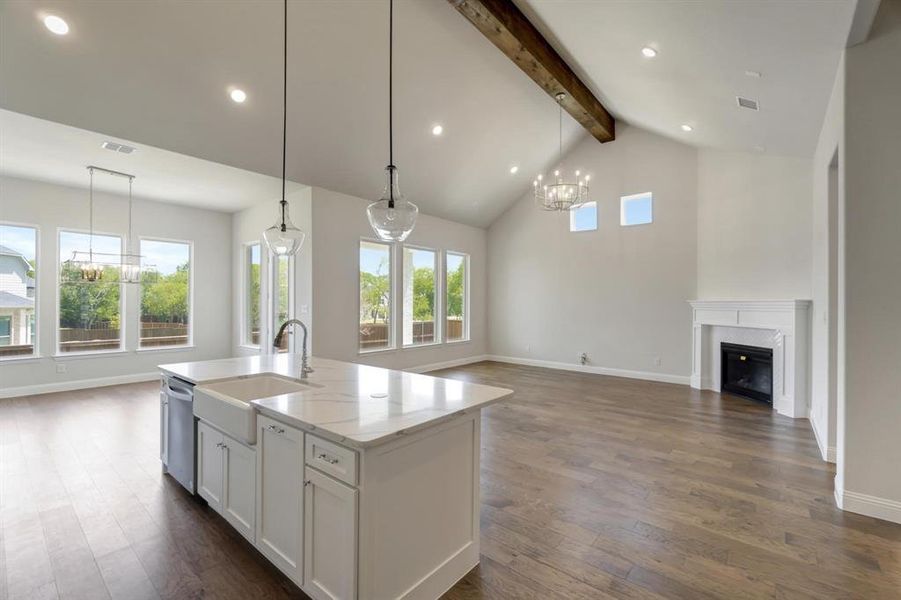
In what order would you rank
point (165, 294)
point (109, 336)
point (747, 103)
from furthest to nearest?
point (165, 294) → point (109, 336) → point (747, 103)

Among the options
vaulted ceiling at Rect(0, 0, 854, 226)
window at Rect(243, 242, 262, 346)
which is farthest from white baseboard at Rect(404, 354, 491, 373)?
vaulted ceiling at Rect(0, 0, 854, 226)

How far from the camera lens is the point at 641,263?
A: 22.7 ft

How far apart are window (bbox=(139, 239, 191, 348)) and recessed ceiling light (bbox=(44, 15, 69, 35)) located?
4424 millimetres

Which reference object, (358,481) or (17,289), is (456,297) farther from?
(358,481)

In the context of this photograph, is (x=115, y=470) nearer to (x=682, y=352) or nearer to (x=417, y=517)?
(x=417, y=517)

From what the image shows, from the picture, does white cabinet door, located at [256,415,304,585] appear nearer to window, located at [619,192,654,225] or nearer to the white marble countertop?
the white marble countertop

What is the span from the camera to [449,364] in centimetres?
827

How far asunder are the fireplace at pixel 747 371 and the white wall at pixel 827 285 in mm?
1036

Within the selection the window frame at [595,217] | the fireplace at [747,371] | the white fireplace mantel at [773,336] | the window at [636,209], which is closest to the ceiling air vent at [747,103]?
the white fireplace mantel at [773,336]

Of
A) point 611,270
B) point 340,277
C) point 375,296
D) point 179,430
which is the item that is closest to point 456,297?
point 375,296

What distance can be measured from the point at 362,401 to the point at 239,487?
93 cm

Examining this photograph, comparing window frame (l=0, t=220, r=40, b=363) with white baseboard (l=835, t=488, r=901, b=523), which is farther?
window frame (l=0, t=220, r=40, b=363)

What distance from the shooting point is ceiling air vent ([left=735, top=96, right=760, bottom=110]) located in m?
3.80

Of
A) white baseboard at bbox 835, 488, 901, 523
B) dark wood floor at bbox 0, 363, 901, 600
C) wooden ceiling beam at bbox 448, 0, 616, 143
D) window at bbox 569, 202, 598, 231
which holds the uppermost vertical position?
wooden ceiling beam at bbox 448, 0, 616, 143
